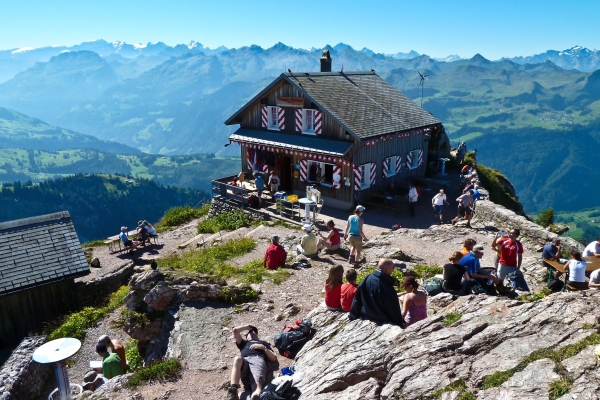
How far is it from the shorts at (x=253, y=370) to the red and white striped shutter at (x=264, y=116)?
21.0m

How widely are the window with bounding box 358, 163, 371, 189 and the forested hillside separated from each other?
363ft

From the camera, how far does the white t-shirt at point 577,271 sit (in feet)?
34.9

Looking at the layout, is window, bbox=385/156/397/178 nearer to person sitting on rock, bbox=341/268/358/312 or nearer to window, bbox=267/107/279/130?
window, bbox=267/107/279/130

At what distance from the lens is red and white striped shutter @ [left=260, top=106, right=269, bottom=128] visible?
28.4 metres

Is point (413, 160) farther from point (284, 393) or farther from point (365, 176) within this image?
point (284, 393)

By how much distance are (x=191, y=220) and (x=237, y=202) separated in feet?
15.9

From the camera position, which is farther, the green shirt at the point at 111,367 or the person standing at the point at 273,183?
the person standing at the point at 273,183

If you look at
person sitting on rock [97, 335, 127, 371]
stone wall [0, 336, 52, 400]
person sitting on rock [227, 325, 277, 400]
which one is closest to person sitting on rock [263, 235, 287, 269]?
person sitting on rock [97, 335, 127, 371]

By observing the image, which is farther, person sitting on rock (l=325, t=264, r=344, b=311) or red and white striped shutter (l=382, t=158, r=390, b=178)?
red and white striped shutter (l=382, t=158, r=390, b=178)

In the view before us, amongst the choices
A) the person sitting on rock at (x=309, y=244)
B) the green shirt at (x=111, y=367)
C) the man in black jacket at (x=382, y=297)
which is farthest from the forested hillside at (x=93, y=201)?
the man in black jacket at (x=382, y=297)

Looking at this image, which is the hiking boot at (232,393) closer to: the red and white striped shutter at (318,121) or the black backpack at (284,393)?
the black backpack at (284,393)

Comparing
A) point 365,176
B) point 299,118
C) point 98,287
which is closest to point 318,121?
point 299,118

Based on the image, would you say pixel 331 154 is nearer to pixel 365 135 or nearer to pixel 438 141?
pixel 365 135

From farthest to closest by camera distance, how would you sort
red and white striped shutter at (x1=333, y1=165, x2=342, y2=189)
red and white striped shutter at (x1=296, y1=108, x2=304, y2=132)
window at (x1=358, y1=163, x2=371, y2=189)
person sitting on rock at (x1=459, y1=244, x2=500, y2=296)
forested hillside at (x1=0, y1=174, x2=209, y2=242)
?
1. forested hillside at (x1=0, y1=174, x2=209, y2=242)
2. red and white striped shutter at (x1=296, y1=108, x2=304, y2=132)
3. window at (x1=358, y1=163, x2=371, y2=189)
4. red and white striped shutter at (x1=333, y1=165, x2=342, y2=189)
5. person sitting on rock at (x1=459, y1=244, x2=500, y2=296)
